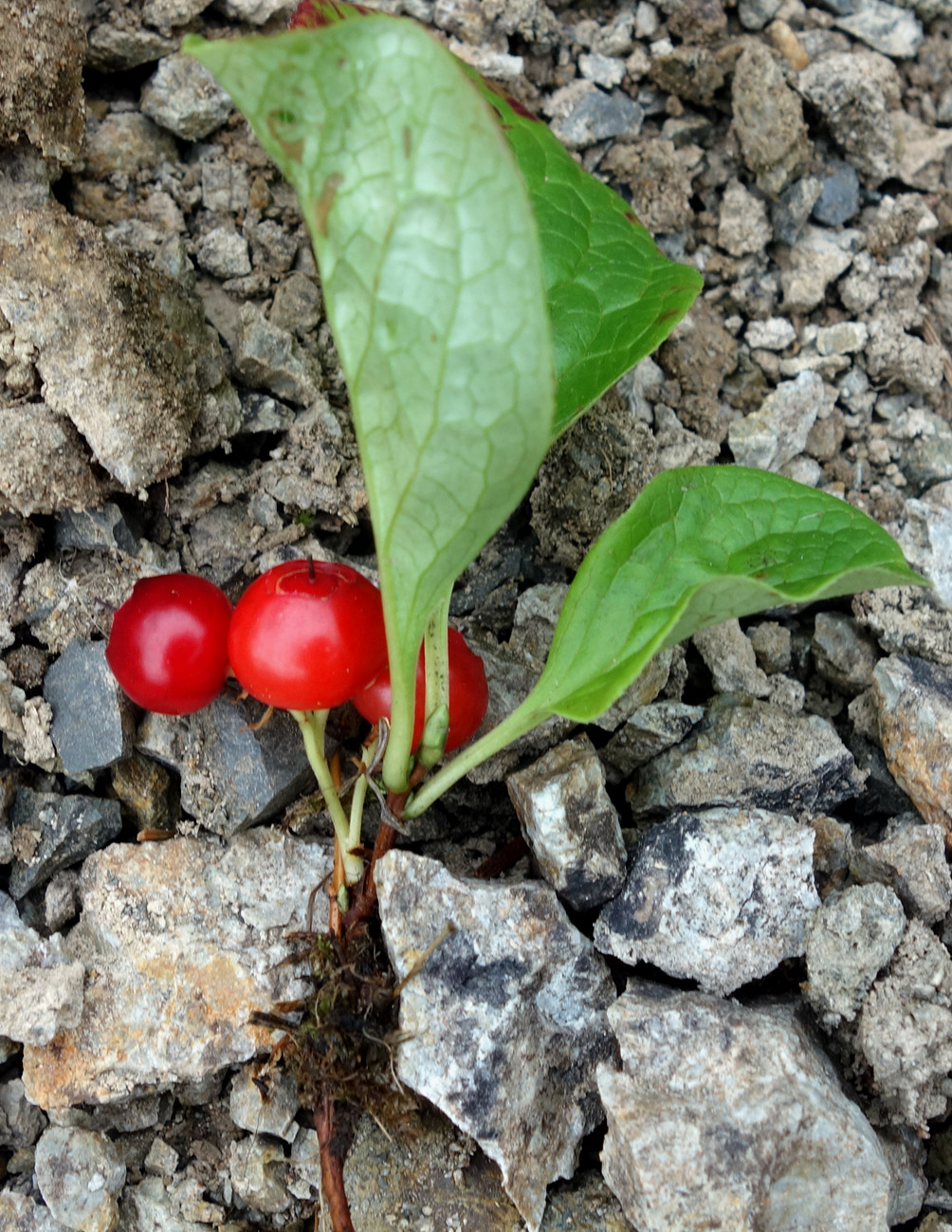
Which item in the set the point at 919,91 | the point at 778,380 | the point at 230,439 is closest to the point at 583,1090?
the point at 230,439

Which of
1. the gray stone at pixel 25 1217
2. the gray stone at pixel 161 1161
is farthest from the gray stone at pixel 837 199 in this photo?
the gray stone at pixel 25 1217

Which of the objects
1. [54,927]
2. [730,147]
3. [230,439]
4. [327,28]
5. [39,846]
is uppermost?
[327,28]

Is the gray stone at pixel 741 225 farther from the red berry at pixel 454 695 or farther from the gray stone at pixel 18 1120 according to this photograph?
the gray stone at pixel 18 1120

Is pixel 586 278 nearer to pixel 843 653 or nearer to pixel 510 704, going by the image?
pixel 510 704

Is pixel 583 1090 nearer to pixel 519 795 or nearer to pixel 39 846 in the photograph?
pixel 519 795

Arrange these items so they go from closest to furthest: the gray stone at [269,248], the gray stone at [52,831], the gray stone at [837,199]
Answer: the gray stone at [52,831], the gray stone at [269,248], the gray stone at [837,199]

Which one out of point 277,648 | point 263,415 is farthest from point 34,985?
point 263,415
